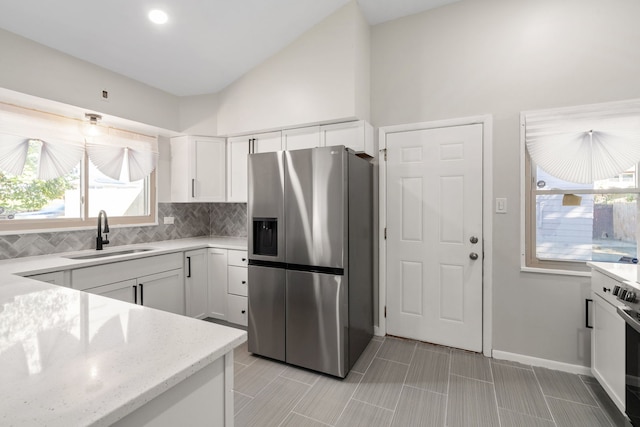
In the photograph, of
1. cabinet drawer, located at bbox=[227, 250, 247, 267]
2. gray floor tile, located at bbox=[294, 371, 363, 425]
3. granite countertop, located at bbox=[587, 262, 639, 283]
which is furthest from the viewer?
cabinet drawer, located at bbox=[227, 250, 247, 267]

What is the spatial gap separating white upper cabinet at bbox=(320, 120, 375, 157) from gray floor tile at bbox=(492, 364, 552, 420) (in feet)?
6.84

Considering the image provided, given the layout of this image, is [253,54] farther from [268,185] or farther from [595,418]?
[595,418]

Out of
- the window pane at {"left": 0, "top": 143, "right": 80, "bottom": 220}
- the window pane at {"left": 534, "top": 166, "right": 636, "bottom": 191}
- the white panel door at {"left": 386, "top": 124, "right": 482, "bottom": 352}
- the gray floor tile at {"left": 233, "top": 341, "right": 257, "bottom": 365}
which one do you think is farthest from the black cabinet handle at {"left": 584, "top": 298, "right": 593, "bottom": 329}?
the window pane at {"left": 0, "top": 143, "right": 80, "bottom": 220}

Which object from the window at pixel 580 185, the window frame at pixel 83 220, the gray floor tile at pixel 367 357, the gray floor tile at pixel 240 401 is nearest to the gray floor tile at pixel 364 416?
the gray floor tile at pixel 367 357

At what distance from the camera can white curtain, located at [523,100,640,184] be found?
7.16 ft

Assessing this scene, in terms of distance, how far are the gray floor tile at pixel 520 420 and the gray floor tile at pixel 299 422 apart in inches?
43.1

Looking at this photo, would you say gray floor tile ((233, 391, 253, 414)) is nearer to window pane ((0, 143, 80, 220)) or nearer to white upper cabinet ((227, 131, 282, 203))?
white upper cabinet ((227, 131, 282, 203))

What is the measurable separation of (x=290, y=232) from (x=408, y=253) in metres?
1.21

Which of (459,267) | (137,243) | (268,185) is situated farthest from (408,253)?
(137,243)

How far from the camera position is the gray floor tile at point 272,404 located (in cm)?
186

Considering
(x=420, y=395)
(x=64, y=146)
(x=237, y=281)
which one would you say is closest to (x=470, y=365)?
(x=420, y=395)

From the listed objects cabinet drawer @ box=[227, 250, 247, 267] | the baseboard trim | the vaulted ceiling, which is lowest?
the baseboard trim

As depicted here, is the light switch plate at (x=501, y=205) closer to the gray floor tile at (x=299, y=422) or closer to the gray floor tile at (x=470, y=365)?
the gray floor tile at (x=470, y=365)

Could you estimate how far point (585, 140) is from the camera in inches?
90.4
